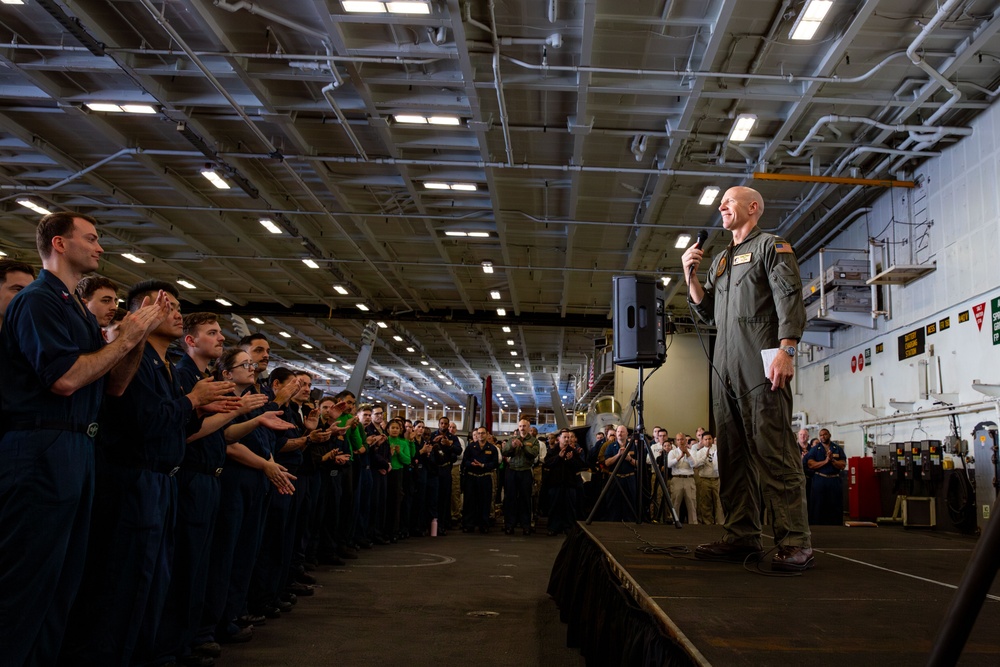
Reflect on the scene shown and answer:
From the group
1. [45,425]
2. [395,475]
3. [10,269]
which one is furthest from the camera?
[395,475]

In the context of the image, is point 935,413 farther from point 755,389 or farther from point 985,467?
point 755,389

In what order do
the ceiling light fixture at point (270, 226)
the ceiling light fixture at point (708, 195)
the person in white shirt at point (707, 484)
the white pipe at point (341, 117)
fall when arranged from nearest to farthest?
the white pipe at point (341, 117), the person in white shirt at point (707, 484), the ceiling light fixture at point (708, 195), the ceiling light fixture at point (270, 226)

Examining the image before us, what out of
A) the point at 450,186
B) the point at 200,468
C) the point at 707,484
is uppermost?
the point at 450,186

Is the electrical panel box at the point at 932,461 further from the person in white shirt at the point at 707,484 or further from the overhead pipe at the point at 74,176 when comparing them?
the overhead pipe at the point at 74,176

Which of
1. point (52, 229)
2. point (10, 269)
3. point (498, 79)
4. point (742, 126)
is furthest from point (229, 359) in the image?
point (742, 126)

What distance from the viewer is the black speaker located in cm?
469

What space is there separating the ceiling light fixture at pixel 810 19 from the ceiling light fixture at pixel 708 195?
401 centimetres

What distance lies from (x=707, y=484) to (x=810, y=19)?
6.89m

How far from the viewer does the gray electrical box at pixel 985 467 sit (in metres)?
8.27

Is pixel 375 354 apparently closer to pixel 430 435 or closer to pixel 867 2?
pixel 430 435

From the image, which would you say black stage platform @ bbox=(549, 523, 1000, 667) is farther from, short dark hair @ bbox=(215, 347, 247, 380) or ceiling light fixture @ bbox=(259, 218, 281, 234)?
ceiling light fixture @ bbox=(259, 218, 281, 234)

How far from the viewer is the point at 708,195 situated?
11906mm

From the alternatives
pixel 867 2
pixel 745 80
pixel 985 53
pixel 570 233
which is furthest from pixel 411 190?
pixel 985 53

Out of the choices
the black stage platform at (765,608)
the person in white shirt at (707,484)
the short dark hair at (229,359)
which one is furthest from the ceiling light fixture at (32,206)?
the black stage platform at (765,608)
